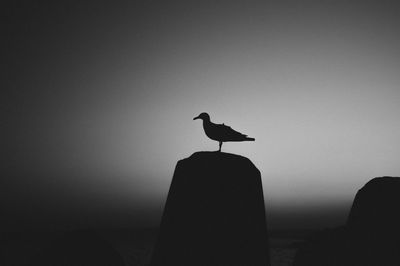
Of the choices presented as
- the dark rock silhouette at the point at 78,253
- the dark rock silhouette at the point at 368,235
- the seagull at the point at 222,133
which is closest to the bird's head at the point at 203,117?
the seagull at the point at 222,133

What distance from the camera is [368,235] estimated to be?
7.34m

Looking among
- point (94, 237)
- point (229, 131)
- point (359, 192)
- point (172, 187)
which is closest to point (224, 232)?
point (172, 187)

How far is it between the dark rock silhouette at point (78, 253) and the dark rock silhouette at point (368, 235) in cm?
497

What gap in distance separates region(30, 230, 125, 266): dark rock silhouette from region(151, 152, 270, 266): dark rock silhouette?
2.95 meters

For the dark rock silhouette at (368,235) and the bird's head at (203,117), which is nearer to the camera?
the dark rock silhouette at (368,235)

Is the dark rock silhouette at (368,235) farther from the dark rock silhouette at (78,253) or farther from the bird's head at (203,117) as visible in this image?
the dark rock silhouette at (78,253)

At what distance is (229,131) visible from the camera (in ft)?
23.0

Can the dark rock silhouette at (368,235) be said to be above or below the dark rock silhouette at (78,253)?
above

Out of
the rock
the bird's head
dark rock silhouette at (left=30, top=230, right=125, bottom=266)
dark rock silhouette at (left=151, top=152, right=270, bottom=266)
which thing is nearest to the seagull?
the bird's head

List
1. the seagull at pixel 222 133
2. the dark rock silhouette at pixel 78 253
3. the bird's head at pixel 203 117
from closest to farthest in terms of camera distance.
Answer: the seagull at pixel 222 133 → the bird's head at pixel 203 117 → the dark rock silhouette at pixel 78 253

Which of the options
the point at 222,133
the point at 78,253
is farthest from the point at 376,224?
the point at 78,253

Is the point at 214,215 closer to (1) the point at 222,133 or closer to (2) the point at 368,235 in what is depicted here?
(1) the point at 222,133

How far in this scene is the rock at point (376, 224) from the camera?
22.9 feet

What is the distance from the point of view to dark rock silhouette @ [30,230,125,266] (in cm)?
887
